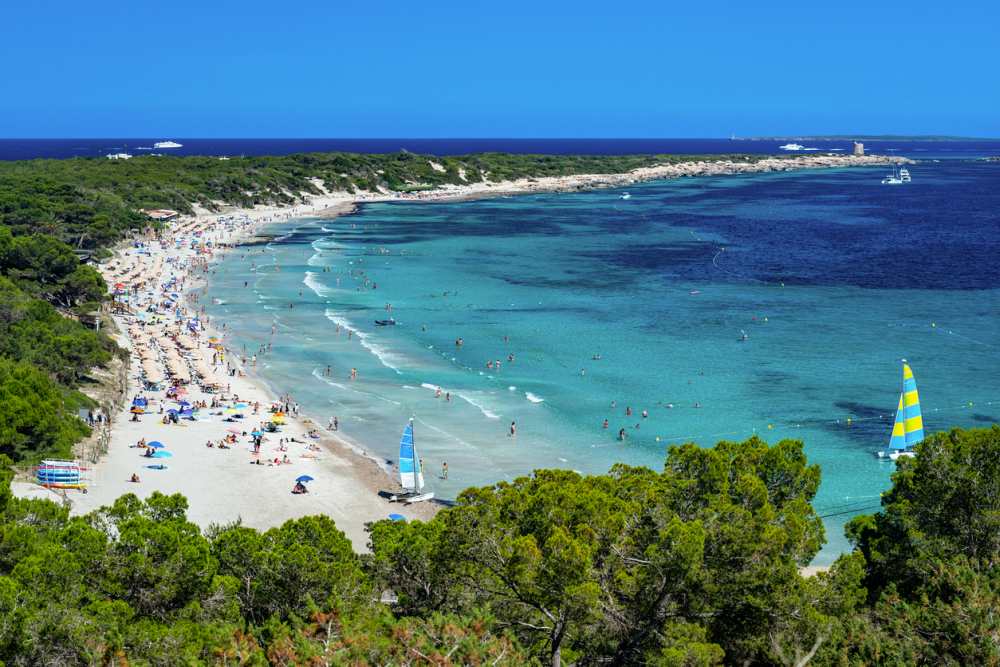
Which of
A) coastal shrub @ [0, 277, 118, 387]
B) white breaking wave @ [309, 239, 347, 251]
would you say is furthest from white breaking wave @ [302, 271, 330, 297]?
coastal shrub @ [0, 277, 118, 387]

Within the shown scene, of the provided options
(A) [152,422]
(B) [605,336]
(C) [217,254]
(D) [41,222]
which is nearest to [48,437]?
(A) [152,422]

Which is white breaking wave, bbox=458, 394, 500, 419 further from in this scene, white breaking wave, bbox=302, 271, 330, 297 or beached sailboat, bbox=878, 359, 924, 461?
white breaking wave, bbox=302, 271, 330, 297

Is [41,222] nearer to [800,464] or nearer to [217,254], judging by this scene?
[217,254]

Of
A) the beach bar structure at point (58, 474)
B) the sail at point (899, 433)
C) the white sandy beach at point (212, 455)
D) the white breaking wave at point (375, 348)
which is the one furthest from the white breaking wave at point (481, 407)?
the beach bar structure at point (58, 474)

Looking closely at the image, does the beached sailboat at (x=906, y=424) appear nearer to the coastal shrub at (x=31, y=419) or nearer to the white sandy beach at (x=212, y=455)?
the white sandy beach at (x=212, y=455)

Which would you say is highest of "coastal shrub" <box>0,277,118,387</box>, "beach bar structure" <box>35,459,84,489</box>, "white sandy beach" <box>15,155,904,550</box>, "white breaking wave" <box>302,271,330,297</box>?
"coastal shrub" <box>0,277,118,387</box>

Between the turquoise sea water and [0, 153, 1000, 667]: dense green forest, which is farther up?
[0, 153, 1000, 667]: dense green forest
